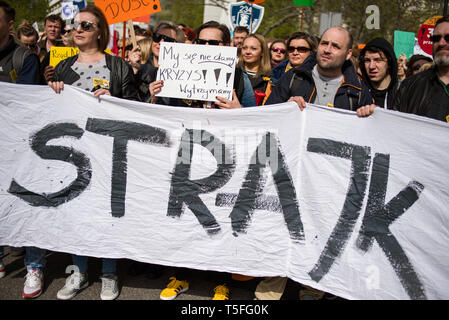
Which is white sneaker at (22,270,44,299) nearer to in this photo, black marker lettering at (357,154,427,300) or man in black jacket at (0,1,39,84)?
man in black jacket at (0,1,39,84)

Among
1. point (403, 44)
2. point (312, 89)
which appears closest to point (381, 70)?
point (312, 89)

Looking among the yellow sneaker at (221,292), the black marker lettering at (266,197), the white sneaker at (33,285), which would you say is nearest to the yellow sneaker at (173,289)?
the yellow sneaker at (221,292)

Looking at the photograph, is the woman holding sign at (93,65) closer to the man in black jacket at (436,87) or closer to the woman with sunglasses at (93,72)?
the woman with sunglasses at (93,72)

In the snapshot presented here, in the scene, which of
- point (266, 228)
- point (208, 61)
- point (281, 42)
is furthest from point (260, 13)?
point (266, 228)

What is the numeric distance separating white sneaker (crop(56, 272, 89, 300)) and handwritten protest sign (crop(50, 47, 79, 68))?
2082 mm

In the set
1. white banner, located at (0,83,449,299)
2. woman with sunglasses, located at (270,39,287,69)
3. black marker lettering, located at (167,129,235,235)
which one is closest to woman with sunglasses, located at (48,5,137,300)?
white banner, located at (0,83,449,299)

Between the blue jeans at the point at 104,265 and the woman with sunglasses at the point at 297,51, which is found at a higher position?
the woman with sunglasses at the point at 297,51

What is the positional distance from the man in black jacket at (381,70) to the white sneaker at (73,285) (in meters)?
2.82

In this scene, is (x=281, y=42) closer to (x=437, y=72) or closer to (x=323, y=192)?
(x=437, y=72)

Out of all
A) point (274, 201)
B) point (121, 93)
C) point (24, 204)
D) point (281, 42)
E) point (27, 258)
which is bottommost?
point (27, 258)

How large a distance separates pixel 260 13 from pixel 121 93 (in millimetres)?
6556

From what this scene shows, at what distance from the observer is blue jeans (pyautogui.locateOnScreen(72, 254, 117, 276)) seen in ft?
10.5

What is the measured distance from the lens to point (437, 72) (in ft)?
10.1

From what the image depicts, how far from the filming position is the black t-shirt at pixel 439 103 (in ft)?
9.71
